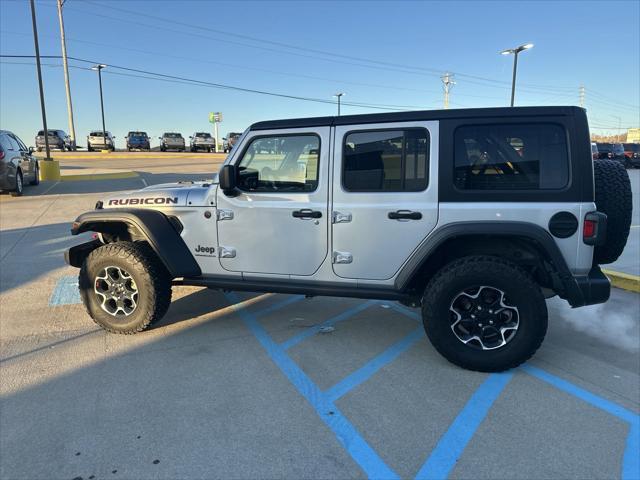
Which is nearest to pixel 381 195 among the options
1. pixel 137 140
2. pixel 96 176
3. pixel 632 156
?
pixel 96 176

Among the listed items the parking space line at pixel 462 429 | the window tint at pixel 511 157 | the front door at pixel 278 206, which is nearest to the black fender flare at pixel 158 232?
the front door at pixel 278 206

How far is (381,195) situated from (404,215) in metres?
0.24

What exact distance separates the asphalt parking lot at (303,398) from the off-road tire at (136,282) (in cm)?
14

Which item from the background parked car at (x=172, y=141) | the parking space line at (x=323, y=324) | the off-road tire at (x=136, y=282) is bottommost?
the parking space line at (x=323, y=324)

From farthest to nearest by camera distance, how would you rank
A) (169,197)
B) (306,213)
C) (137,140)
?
(137,140), (169,197), (306,213)

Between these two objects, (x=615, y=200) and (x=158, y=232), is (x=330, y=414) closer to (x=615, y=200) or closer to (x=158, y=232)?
(x=158, y=232)

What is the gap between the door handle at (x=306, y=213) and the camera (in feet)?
12.1

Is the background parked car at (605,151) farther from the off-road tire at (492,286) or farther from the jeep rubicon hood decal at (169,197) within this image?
the jeep rubicon hood decal at (169,197)

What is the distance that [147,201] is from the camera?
417 centimetres

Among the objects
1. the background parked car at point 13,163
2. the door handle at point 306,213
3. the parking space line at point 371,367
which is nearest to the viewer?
the parking space line at point 371,367

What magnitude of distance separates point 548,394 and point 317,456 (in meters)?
1.70

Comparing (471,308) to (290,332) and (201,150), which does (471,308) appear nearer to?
(290,332)

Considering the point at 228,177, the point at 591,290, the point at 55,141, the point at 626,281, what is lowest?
the point at 626,281

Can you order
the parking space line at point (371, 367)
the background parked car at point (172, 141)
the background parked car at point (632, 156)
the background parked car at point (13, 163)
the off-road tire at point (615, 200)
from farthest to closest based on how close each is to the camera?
the background parked car at point (172, 141), the background parked car at point (632, 156), the background parked car at point (13, 163), the off-road tire at point (615, 200), the parking space line at point (371, 367)
